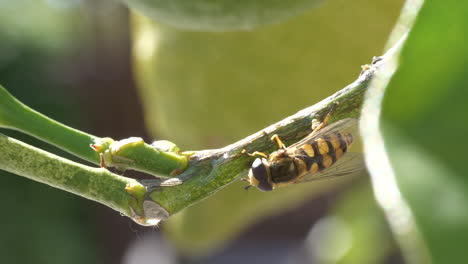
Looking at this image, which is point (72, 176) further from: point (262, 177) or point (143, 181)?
point (262, 177)

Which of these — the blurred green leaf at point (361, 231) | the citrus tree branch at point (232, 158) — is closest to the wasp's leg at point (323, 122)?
the citrus tree branch at point (232, 158)

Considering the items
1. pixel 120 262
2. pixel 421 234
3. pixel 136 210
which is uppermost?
pixel 120 262

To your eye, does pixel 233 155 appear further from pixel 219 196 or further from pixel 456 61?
pixel 219 196

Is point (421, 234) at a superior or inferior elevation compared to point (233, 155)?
inferior

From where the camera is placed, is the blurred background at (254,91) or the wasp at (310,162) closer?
the wasp at (310,162)

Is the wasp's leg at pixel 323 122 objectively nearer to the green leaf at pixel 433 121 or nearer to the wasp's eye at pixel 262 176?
the wasp's eye at pixel 262 176

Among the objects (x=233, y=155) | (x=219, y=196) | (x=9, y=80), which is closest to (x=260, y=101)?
(x=219, y=196)

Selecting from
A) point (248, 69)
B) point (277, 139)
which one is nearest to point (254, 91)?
point (248, 69)
